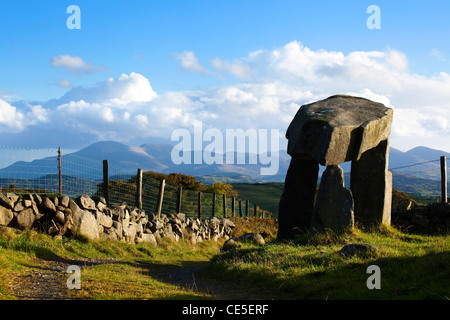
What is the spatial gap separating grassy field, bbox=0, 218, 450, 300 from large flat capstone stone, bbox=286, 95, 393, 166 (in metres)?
2.69

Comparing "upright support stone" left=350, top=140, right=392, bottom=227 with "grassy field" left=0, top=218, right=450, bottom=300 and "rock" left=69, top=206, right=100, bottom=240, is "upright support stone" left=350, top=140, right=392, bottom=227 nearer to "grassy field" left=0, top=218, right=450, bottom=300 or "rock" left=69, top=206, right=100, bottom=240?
"grassy field" left=0, top=218, right=450, bottom=300

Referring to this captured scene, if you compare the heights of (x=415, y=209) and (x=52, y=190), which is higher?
(x=52, y=190)

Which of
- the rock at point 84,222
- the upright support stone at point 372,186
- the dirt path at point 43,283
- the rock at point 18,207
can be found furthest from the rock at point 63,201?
the upright support stone at point 372,186

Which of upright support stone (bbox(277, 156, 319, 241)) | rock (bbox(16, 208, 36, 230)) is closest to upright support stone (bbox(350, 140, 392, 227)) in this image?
upright support stone (bbox(277, 156, 319, 241))

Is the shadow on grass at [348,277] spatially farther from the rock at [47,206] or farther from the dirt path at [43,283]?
the rock at [47,206]

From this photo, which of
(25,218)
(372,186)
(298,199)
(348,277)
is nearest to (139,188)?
(25,218)

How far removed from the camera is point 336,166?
14727mm

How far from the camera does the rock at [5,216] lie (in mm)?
11555

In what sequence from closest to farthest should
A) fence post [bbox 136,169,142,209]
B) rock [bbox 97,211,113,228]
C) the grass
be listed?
the grass < rock [bbox 97,211,113,228] < fence post [bbox 136,169,142,209]

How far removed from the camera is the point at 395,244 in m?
12.9

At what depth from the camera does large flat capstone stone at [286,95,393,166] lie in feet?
46.9
